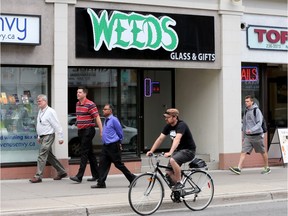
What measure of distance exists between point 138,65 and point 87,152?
9.42 ft

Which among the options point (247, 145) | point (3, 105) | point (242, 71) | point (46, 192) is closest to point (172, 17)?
point (242, 71)

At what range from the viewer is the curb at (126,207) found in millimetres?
8844

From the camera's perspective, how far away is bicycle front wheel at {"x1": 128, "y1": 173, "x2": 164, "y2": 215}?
29.7ft

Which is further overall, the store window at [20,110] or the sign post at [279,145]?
the sign post at [279,145]

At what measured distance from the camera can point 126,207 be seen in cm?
952

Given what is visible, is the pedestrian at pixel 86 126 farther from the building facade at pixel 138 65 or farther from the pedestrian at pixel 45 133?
the building facade at pixel 138 65

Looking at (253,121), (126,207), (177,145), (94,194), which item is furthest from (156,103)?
(126,207)

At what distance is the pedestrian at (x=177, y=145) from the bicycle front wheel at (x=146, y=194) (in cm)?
43

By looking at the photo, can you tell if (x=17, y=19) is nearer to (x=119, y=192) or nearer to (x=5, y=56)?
(x=5, y=56)

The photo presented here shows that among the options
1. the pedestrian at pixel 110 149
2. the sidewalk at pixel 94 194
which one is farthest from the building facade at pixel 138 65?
the pedestrian at pixel 110 149

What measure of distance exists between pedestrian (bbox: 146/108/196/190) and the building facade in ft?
12.7

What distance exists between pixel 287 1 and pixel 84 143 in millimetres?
7793

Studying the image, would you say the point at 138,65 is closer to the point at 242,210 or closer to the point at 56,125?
the point at 56,125

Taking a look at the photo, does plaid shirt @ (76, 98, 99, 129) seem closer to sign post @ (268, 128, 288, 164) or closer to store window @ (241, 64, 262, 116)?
store window @ (241, 64, 262, 116)
